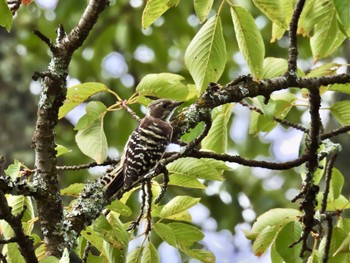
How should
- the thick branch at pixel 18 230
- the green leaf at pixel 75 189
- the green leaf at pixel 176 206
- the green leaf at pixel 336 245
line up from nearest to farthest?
the thick branch at pixel 18 230
the green leaf at pixel 75 189
the green leaf at pixel 336 245
the green leaf at pixel 176 206

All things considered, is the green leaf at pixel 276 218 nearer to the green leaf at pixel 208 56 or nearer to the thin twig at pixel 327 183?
the thin twig at pixel 327 183

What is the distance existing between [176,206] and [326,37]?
2.84 ft

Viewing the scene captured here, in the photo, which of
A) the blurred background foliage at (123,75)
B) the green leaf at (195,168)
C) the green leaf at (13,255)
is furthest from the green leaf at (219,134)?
the blurred background foliage at (123,75)

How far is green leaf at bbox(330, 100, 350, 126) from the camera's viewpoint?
3.30 meters

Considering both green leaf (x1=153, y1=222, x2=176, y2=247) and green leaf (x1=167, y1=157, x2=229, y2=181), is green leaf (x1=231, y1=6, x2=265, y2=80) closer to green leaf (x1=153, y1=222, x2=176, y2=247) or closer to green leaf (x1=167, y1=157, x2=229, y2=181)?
green leaf (x1=167, y1=157, x2=229, y2=181)

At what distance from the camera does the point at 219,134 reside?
3.33 metres

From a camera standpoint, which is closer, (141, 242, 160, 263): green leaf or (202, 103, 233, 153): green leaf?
(141, 242, 160, 263): green leaf

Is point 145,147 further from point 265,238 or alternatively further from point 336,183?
point 336,183

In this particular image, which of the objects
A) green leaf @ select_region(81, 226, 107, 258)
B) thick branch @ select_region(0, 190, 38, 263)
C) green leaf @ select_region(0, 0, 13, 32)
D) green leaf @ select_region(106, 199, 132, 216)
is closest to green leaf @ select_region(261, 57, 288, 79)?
green leaf @ select_region(106, 199, 132, 216)

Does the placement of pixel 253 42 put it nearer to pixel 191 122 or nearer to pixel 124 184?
pixel 191 122

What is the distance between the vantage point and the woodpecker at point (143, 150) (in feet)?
9.84

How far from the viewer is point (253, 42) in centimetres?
288

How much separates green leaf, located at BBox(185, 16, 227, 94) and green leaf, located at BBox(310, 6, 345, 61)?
22.8 inches

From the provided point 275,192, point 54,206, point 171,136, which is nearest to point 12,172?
point 54,206
